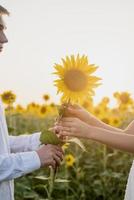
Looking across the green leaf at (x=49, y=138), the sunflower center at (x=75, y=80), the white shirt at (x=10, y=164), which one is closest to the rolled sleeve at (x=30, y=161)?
the white shirt at (x=10, y=164)

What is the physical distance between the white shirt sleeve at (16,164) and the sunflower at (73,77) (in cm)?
36

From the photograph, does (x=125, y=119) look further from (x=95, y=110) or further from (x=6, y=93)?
(x=6, y=93)

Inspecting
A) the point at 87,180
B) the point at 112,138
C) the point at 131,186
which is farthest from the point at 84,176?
the point at 112,138

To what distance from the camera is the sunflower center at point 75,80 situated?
3.29 m

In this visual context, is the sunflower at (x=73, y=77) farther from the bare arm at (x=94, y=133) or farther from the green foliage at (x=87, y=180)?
the green foliage at (x=87, y=180)

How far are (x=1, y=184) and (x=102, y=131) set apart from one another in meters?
0.64

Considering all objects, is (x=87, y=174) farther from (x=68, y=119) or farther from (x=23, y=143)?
(x=68, y=119)

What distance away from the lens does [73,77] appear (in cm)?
330

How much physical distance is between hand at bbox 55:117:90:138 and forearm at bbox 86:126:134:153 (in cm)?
3

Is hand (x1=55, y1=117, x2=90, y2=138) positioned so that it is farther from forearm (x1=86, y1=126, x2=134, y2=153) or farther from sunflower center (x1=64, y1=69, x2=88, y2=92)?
sunflower center (x1=64, y1=69, x2=88, y2=92)

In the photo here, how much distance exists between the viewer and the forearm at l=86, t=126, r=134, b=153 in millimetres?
3359

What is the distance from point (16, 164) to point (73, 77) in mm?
566

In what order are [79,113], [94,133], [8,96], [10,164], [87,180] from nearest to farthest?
[10,164] → [94,133] → [79,113] → [87,180] → [8,96]

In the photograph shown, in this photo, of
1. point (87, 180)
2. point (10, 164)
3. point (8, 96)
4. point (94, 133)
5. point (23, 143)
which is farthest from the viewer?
point (8, 96)
